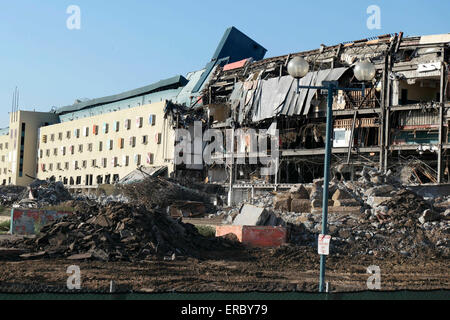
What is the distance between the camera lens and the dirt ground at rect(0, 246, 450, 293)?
14602mm

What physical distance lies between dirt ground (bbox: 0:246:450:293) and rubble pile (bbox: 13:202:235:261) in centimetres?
85

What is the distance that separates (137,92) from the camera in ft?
205

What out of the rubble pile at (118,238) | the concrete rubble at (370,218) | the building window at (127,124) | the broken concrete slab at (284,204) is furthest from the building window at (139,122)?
the rubble pile at (118,238)

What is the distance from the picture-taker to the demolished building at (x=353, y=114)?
3972 cm

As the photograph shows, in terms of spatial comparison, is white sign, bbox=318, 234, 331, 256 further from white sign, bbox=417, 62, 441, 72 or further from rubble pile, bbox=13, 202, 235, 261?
white sign, bbox=417, 62, 441, 72

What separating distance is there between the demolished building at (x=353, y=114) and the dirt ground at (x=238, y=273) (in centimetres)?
1751

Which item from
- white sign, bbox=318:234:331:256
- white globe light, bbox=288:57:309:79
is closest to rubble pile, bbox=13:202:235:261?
white sign, bbox=318:234:331:256

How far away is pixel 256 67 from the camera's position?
161 ft

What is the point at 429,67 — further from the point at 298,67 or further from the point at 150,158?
the point at 298,67

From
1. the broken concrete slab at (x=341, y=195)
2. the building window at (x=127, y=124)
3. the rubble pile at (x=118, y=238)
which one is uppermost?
the building window at (x=127, y=124)

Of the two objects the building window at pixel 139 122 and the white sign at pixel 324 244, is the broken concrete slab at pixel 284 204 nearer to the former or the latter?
the white sign at pixel 324 244
